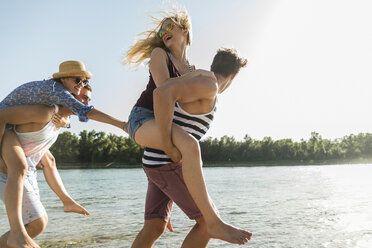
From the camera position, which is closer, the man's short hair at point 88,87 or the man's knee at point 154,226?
the man's knee at point 154,226

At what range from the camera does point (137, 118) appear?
8.51ft

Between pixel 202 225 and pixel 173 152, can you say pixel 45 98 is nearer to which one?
pixel 173 152

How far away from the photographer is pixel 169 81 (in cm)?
240

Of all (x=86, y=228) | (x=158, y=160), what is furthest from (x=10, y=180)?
(x=86, y=228)

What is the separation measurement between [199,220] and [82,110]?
1.23m

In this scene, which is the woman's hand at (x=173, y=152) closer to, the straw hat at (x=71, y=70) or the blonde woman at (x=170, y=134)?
the blonde woman at (x=170, y=134)

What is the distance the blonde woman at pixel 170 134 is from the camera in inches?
90.9

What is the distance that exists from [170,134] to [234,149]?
102003mm

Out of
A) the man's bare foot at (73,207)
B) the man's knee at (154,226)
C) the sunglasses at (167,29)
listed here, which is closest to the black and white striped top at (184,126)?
the man's knee at (154,226)

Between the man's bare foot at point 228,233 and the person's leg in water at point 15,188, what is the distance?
4.08 ft

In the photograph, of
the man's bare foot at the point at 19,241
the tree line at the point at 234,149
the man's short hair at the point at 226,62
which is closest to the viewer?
the man's bare foot at the point at 19,241

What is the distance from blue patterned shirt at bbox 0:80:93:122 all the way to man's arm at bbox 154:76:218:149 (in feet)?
2.77

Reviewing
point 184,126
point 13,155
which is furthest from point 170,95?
point 13,155

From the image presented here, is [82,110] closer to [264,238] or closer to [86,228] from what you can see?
[264,238]
